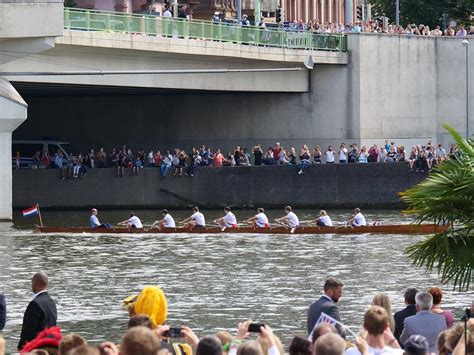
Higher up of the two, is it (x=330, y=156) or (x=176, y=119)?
(x=176, y=119)

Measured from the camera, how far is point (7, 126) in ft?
175

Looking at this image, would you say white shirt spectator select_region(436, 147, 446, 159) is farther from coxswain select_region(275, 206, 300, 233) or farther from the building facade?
the building facade

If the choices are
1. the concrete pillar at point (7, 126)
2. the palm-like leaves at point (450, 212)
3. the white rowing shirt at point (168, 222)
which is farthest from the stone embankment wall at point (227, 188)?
the palm-like leaves at point (450, 212)

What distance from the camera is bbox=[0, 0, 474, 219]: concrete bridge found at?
2427 inches

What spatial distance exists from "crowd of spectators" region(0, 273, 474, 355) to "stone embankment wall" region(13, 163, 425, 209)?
4561 cm

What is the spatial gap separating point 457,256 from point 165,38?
41184 millimetres

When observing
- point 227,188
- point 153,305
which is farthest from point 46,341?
point 227,188

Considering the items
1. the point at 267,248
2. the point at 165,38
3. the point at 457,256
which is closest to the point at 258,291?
the point at 267,248

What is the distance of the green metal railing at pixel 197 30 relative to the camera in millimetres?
52719

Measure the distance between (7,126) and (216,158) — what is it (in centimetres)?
1442

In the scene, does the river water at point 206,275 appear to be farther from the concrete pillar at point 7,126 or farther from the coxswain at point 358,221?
the concrete pillar at point 7,126

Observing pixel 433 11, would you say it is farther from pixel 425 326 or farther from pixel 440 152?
pixel 425 326

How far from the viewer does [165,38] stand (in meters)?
56.3

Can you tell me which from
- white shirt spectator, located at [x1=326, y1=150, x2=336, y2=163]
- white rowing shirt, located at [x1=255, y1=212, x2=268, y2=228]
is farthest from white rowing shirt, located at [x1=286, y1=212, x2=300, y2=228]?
white shirt spectator, located at [x1=326, y1=150, x2=336, y2=163]
